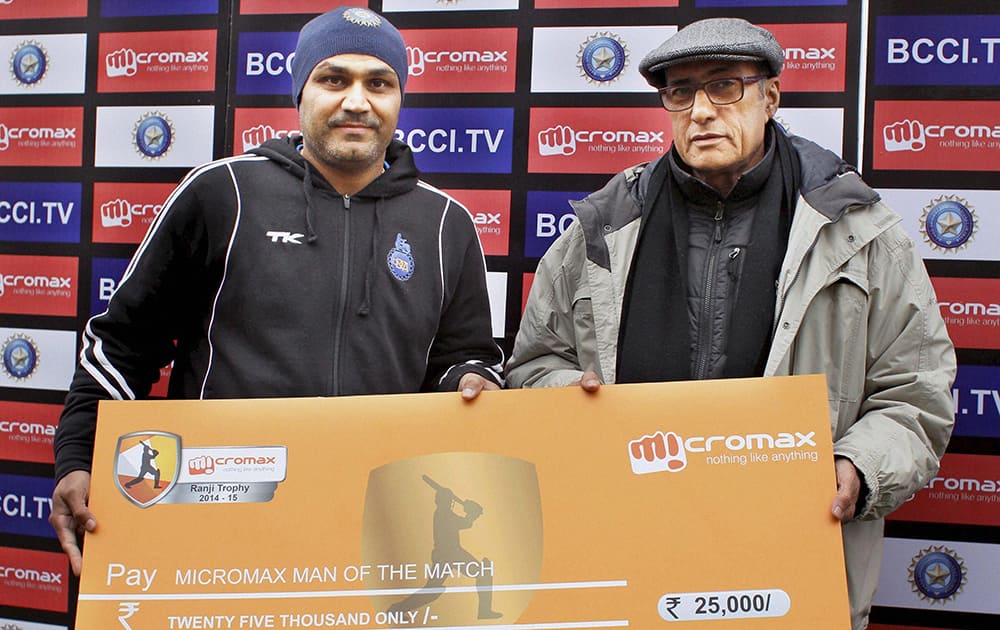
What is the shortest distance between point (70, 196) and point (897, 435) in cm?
279

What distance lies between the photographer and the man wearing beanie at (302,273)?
1798 millimetres

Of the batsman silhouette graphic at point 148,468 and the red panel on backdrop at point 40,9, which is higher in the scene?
the red panel on backdrop at point 40,9

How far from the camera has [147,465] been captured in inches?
59.9

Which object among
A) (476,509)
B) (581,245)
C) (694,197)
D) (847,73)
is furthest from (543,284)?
(847,73)

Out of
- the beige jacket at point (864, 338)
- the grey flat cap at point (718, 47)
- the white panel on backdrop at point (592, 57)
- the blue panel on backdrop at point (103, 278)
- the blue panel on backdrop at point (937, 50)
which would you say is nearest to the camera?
the beige jacket at point (864, 338)

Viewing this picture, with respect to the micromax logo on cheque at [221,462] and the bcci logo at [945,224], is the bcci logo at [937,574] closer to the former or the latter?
the bcci logo at [945,224]

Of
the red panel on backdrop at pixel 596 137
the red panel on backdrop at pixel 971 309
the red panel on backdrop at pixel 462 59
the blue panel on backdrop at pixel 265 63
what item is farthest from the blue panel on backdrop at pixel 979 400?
the blue panel on backdrop at pixel 265 63

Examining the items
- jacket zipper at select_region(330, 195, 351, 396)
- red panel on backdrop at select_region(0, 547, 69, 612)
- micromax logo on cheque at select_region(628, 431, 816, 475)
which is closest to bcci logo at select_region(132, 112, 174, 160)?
jacket zipper at select_region(330, 195, 351, 396)

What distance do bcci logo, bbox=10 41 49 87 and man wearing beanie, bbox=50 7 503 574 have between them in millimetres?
1582

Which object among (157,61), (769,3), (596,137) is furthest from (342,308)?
(769,3)

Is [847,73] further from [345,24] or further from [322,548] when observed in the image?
[322,548]

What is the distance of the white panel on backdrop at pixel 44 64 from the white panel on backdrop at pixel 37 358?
0.89 m

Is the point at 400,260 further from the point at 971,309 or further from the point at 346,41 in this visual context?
the point at 971,309

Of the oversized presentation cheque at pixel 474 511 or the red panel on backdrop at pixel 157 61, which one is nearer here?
the oversized presentation cheque at pixel 474 511
